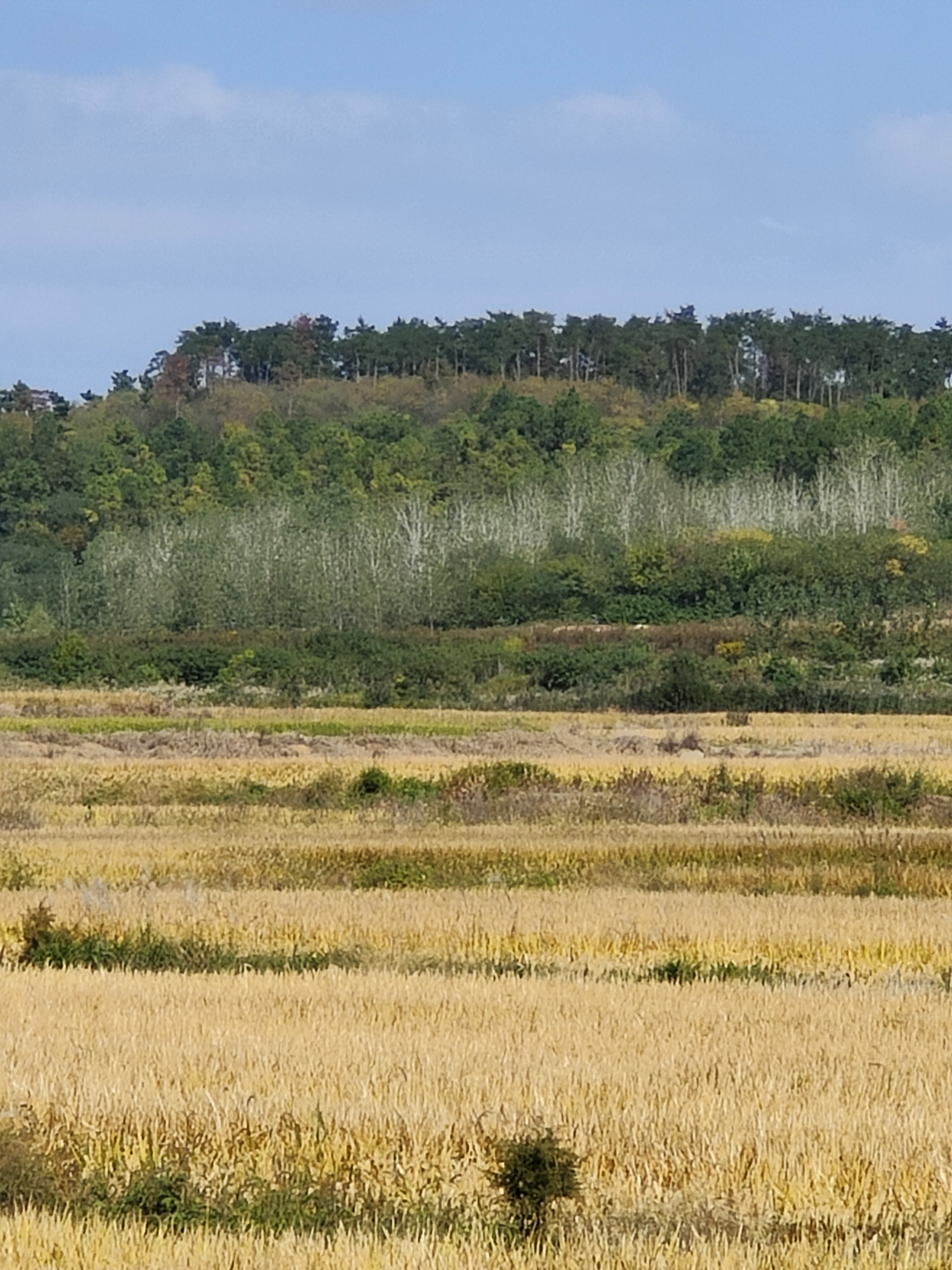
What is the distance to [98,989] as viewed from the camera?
12.7 m

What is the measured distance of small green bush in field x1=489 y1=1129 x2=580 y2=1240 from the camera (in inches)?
299

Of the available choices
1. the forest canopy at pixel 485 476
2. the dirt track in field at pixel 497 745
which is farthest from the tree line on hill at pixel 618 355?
the dirt track in field at pixel 497 745

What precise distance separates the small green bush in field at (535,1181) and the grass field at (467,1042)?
9cm

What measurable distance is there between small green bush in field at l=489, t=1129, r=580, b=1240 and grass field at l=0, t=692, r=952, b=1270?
88 millimetres

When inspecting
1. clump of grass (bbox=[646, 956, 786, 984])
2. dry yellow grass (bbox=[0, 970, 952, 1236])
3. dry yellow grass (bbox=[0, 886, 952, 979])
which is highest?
dry yellow grass (bbox=[0, 970, 952, 1236])

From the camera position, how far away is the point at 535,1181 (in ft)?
25.1

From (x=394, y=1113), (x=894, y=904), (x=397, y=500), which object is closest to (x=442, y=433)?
(x=397, y=500)

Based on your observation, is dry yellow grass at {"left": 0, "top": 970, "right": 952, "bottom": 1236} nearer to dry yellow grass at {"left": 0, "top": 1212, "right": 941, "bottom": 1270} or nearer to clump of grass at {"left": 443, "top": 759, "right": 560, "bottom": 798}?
dry yellow grass at {"left": 0, "top": 1212, "right": 941, "bottom": 1270}

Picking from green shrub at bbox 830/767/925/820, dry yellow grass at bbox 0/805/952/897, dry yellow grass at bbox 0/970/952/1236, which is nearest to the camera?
dry yellow grass at bbox 0/970/952/1236

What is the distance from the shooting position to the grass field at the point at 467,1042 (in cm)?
761

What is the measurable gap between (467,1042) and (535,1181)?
3.01 m

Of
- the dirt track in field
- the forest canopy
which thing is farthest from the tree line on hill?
the dirt track in field

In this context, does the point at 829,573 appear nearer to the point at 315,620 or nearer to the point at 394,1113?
the point at 315,620

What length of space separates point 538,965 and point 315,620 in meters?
72.6
